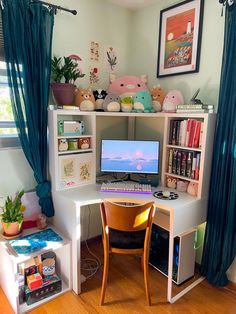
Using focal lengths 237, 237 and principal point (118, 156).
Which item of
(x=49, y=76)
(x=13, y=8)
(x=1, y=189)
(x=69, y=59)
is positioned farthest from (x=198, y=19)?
(x=1, y=189)

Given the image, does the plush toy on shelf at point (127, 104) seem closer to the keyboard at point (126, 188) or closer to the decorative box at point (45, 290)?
the keyboard at point (126, 188)

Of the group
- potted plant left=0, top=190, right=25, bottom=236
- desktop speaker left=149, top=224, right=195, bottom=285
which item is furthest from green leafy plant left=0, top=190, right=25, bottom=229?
desktop speaker left=149, top=224, right=195, bottom=285

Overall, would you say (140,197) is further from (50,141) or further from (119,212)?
(50,141)

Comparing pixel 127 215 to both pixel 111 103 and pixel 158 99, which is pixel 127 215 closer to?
pixel 111 103

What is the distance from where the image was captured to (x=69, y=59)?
6.28 ft

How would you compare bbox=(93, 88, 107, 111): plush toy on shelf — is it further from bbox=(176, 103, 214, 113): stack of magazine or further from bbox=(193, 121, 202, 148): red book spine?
bbox=(193, 121, 202, 148): red book spine

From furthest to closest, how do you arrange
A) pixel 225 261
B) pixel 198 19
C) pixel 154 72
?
pixel 154 72 < pixel 198 19 < pixel 225 261

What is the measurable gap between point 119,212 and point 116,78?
141 centimetres

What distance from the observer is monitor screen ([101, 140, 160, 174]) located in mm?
2107

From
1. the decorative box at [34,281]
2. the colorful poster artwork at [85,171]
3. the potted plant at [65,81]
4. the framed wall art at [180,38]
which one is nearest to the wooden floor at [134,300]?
the decorative box at [34,281]

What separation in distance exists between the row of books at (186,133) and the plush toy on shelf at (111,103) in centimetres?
50

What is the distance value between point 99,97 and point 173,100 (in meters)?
0.66

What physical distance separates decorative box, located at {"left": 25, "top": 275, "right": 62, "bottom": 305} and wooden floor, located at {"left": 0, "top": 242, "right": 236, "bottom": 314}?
6cm

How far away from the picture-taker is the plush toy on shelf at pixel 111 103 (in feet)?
6.89
